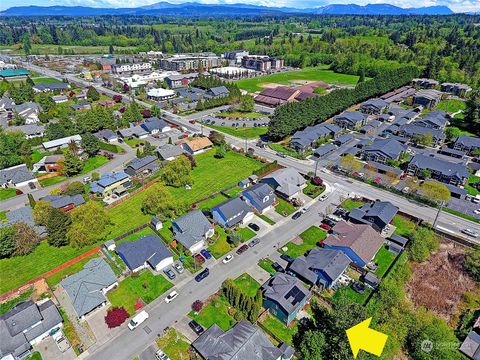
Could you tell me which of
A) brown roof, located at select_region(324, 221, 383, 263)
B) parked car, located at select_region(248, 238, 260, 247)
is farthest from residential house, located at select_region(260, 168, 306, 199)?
parked car, located at select_region(248, 238, 260, 247)

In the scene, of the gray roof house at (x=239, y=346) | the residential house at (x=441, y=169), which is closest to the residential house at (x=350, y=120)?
the residential house at (x=441, y=169)

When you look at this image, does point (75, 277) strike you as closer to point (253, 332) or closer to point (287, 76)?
Answer: point (253, 332)

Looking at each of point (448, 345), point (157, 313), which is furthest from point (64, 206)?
point (448, 345)

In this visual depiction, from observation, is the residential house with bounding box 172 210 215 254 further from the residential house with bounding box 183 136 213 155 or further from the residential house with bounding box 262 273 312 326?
the residential house with bounding box 183 136 213 155

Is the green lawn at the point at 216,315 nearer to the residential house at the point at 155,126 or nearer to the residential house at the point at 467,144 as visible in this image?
the residential house at the point at 155,126

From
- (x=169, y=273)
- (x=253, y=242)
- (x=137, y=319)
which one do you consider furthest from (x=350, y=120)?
(x=137, y=319)

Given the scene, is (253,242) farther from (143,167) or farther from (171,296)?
(143,167)
